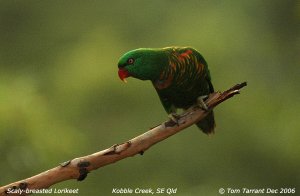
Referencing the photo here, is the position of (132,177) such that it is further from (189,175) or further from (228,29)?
(228,29)

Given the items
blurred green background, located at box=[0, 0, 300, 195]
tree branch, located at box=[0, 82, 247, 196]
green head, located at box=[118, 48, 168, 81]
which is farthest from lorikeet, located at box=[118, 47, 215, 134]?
blurred green background, located at box=[0, 0, 300, 195]

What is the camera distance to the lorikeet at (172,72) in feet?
8.36

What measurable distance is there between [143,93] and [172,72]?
2366mm

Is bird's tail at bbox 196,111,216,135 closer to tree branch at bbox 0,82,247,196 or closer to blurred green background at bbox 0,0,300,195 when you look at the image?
tree branch at bbox 0,82,247,196

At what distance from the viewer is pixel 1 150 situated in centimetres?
417

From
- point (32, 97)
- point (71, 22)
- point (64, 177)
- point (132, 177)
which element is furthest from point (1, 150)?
point (64, 177)

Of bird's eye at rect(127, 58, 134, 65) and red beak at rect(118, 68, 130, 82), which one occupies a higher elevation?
bird's eye at rect(127, 58, 134, 65)

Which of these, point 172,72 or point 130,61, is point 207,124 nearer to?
point 172,72

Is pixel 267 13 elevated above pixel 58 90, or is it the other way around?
pixel 267 13

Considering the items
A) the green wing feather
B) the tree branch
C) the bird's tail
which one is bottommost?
the tree branch

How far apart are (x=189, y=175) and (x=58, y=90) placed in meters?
1.65

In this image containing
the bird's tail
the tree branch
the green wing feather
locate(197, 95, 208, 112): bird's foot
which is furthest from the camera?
the bird's tail

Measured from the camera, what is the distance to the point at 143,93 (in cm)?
496

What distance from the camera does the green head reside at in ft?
8.32
